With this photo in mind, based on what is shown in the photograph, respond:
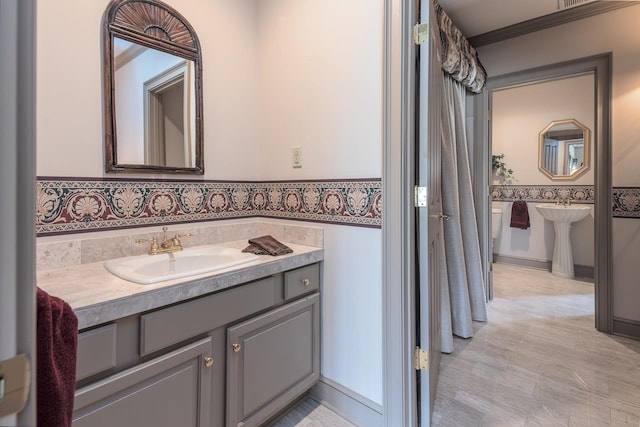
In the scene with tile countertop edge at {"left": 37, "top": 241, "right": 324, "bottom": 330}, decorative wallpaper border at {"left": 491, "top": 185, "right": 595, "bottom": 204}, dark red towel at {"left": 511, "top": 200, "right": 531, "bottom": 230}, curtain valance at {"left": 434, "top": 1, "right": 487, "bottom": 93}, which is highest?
curtain valance at {"left": 434, "top": 1, "right": 487, "bottom": 93}

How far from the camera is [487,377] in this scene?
191cm

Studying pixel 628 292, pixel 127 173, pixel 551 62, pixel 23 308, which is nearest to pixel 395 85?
pixel 127 173

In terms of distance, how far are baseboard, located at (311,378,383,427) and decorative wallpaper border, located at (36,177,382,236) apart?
2.81 ft

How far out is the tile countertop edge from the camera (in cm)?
88

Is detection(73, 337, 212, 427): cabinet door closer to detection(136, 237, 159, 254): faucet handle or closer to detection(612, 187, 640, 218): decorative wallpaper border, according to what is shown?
detection(136, 237, 159, 254): faucet handle

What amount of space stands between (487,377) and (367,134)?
5.42 ft

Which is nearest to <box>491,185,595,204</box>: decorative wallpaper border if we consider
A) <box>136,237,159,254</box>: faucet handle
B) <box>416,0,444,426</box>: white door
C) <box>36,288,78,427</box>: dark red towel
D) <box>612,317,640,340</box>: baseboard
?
<box>612,317,640,340</box>: baseboard

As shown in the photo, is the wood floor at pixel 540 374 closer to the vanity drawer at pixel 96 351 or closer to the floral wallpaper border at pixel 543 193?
the vanity drawer at pixel 96 351

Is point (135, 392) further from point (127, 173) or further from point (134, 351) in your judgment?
point (127, 173)

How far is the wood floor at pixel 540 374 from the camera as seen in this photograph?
5.21ft

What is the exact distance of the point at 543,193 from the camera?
4336 millimetres

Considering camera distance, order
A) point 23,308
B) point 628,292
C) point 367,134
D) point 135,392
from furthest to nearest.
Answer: point 628,292 → point 367,134 → point 135,392 → point 23,308

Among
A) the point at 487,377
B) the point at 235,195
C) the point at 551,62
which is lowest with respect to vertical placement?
the point at 487,377

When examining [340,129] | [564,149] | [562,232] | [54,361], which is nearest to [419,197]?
[340,129]
